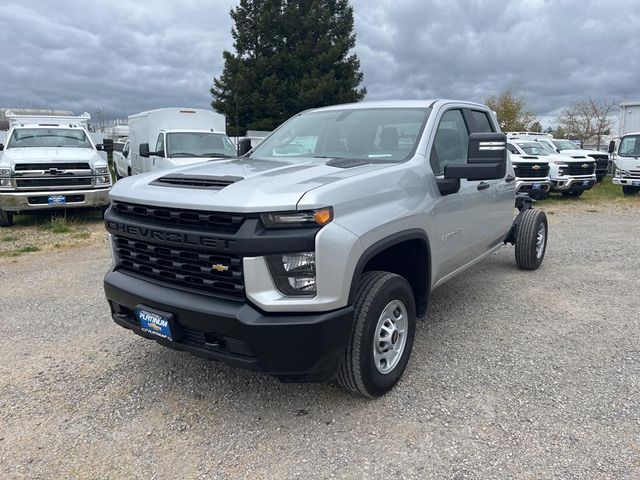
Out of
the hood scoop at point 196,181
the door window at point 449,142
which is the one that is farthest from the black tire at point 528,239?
the hood scoop at point 196,181

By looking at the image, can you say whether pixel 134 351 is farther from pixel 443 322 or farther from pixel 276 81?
pixel 276 81

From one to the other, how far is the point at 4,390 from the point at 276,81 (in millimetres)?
29138

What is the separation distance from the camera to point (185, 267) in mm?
2920

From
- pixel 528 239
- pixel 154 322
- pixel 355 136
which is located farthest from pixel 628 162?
pixel 154 322

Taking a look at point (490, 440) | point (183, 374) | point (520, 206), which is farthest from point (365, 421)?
point (520, 206)

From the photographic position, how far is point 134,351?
400 cm

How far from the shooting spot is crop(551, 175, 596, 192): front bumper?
15.1m

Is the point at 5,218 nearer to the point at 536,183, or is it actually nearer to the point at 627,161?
the point at 536,183

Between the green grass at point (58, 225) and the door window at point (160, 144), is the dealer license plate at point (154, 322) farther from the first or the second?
the door window at point (160, 144)

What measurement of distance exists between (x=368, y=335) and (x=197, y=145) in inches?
414

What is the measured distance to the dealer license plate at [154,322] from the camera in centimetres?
292

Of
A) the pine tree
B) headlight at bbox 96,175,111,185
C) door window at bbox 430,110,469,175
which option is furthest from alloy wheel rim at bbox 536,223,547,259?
the pine tree

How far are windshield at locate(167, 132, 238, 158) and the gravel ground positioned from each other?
7624 millimetres

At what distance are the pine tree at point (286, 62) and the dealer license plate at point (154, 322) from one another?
2779 cm
